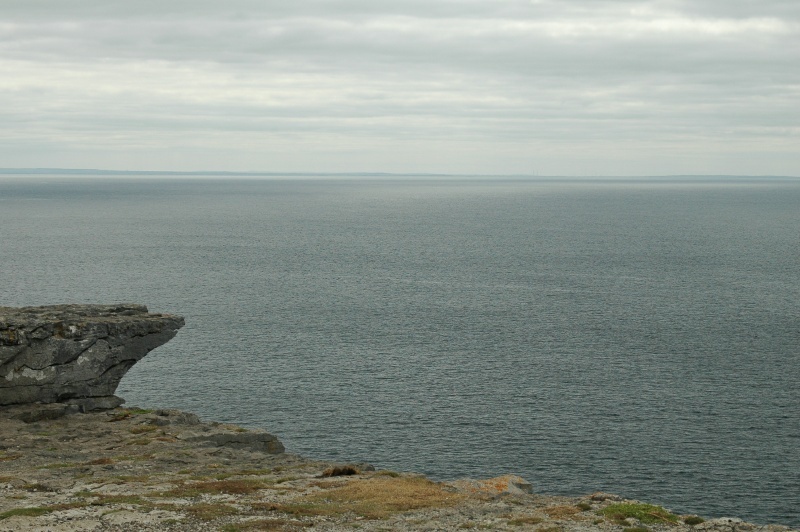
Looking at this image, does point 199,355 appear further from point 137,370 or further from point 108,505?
point 108,505

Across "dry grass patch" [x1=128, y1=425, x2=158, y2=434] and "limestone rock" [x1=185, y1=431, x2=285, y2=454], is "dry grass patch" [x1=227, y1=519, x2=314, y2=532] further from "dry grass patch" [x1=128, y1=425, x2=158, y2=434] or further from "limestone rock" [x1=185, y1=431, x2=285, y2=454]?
"dry grass patch" [x1=128, y1=425, x2=158, y2=434]

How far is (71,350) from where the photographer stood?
64438mm

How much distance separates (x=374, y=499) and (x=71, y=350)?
29843 mm

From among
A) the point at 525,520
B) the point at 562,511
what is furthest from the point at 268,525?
the point at 562,511

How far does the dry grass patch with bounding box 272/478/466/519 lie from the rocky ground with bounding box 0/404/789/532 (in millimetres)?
62

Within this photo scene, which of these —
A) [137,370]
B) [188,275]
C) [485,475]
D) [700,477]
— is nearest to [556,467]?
[485,475]

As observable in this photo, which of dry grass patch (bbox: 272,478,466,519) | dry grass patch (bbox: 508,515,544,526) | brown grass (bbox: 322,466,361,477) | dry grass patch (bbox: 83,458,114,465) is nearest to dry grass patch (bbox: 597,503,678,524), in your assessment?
dry grass patch (bbox: 508,515,544,526)

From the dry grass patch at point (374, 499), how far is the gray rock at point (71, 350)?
25.5 meters

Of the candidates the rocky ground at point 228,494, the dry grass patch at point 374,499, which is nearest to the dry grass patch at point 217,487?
the rocky ground at point 228,494

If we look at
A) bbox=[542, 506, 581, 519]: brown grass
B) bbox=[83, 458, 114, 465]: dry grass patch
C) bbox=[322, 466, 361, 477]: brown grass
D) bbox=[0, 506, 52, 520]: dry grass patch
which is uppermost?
bbox=[0, 506, 52, 520]: dry grass patch

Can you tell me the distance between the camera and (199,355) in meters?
113

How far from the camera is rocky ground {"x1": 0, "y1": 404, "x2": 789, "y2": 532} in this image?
136ft

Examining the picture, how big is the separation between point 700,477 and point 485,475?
17852 mm

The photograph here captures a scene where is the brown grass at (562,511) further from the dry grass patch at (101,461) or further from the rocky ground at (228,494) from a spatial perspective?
the dry grass patch at (101,461)
